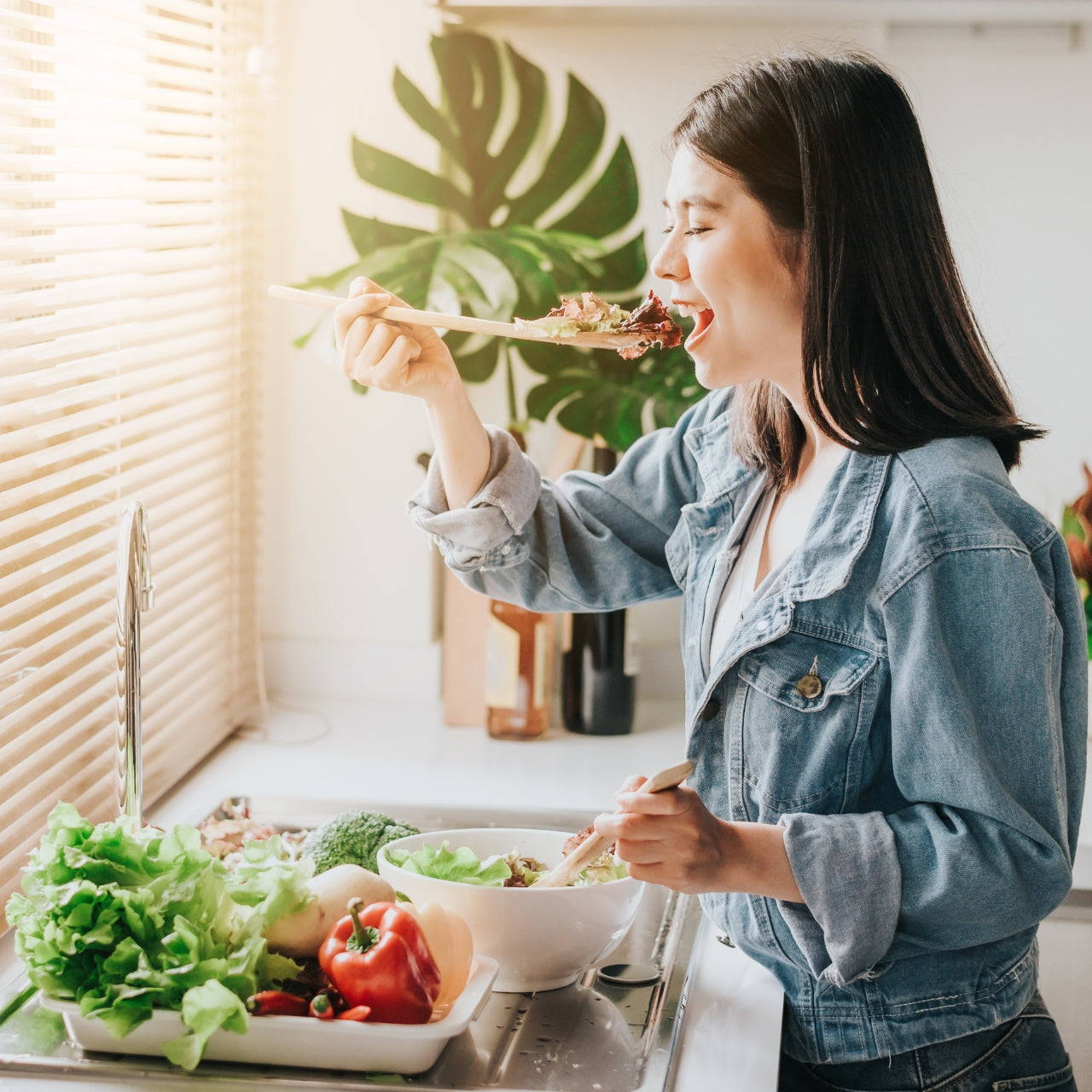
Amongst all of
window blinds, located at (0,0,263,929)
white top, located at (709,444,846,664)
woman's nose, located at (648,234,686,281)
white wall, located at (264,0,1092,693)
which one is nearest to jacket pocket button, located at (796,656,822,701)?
white top, located at (709,444,846,664)

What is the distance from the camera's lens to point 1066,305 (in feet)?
6.38

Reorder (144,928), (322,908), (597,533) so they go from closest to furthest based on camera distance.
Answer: (144,928), (322,908), (597,533)

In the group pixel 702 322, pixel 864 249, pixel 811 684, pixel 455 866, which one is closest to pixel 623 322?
pixel 702 322

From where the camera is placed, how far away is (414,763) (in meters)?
1.78

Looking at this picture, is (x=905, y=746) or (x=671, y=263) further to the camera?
(x=671, y=263)

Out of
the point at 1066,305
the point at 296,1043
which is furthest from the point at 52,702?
the point at 1066,305

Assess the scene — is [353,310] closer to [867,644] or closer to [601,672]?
[867,644]

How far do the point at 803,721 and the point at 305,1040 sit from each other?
0.44 metres

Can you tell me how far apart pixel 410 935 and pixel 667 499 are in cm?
59

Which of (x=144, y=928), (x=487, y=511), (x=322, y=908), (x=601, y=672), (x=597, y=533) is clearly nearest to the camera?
(x=144, y=928)

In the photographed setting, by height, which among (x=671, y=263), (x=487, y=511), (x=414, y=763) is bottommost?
(x=414, y=763)

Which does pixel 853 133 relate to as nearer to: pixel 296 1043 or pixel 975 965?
pixel 975 965

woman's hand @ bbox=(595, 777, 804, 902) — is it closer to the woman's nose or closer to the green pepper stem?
the green pepper stem

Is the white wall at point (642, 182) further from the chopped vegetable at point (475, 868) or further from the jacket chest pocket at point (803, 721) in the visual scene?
the jacket chest pocket at point (803, 721)
